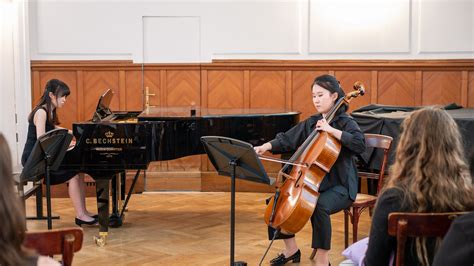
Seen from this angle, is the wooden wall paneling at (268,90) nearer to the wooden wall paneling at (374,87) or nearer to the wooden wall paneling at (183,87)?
the wooden wall paneling at (183,87)

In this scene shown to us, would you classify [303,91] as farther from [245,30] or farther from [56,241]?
[56,241]

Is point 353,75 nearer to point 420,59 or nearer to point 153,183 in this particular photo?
point 420,59

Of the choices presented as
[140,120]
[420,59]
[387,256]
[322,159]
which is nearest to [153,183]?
[140,120]

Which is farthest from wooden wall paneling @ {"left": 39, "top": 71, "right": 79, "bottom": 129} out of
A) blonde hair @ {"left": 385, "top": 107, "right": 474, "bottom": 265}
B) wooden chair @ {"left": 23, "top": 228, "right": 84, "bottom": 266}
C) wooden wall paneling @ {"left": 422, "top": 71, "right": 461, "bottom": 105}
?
blonde hair @ {"left": 385, "top": 107, "right": 474, "bottom": 265}

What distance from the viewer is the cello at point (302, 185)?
417 cm

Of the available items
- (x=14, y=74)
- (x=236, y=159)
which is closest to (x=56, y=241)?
(x=236, y=159)

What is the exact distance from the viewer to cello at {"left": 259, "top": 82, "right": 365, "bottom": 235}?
164 inches

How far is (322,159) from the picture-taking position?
425cm

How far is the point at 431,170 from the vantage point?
2.62 m

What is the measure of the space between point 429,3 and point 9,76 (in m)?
4.52

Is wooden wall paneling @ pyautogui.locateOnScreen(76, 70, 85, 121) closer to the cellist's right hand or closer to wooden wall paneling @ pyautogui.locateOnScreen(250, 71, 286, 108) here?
wooden wall paneling @ pyautogui.locateOnScreen(250, 71, 286, 108)

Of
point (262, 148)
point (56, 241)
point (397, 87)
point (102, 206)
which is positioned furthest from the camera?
point (397, 87)

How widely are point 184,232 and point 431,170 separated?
11.8 ft

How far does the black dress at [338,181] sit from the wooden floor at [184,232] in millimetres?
631
